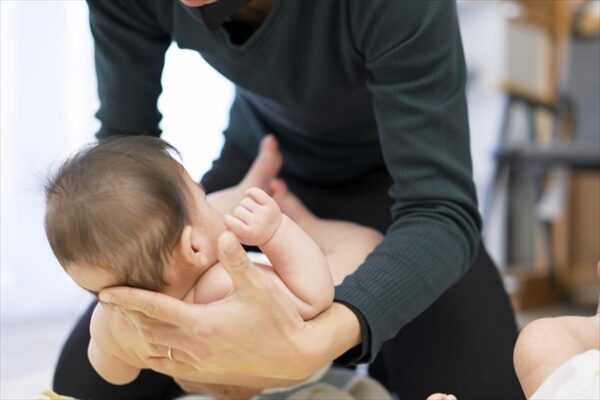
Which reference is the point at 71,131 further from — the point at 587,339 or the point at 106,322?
the point at 587,339

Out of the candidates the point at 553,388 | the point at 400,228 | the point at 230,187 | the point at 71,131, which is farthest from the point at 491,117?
the point at 553,388

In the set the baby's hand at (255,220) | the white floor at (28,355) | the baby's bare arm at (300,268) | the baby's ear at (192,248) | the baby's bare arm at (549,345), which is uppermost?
the baby's hand at (255,220)

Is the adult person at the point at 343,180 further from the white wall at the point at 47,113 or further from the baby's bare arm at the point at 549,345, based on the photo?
the white wall at the point at 47,113

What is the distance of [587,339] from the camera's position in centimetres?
67

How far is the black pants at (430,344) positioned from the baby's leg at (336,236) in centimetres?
7

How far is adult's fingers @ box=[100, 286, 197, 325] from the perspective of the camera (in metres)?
0.69

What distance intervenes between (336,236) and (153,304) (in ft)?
1.23

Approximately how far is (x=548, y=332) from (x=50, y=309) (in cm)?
197

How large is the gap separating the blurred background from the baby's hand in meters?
0.49

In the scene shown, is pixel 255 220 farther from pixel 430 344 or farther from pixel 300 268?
pixel 430 344

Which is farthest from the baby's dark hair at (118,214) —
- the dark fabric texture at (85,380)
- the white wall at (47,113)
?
the white wall at (47,113)

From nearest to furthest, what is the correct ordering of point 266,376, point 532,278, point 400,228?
point 266,376 < point 400,228 < point 532,278

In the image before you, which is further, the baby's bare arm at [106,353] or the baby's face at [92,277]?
the baby's bare arm at [106,353]

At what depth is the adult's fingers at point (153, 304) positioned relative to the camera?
27.2 inches
